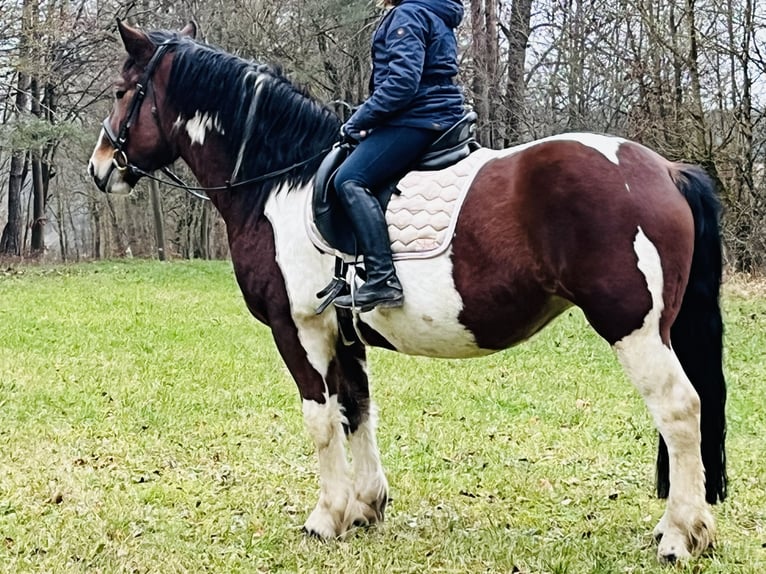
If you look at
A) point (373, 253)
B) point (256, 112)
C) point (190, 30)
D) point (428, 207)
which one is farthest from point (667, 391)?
point (190, 30)

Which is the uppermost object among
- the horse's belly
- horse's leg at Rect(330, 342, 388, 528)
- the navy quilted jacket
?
the navy quilted jacket

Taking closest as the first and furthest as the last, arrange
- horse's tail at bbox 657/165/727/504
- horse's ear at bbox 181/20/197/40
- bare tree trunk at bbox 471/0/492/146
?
horse's tail at bbox 657/165/727/504 < horse's ear at bbox 181/20/197/40 < bare tree trunk at bbox 471/0/492/146

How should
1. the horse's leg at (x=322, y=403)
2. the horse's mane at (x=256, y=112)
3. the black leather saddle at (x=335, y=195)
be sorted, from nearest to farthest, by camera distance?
the black leather saddle at (x=335, y=195)
the horse's leg at (x=322, y=403)
the horse's mane at (x=256, y=112)

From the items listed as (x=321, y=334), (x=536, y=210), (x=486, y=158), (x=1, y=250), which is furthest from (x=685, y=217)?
(x=1, y=250)

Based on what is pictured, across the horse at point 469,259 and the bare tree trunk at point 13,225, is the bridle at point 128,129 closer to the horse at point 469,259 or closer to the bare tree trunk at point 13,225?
the horse at point 469,259

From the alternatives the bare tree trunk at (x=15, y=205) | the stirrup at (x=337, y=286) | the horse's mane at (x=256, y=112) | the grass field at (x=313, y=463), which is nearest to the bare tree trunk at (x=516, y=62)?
the grass field at (x=313, y=463)

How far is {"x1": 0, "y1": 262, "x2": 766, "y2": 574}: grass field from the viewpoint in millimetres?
4004

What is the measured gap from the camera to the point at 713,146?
54.9 ft

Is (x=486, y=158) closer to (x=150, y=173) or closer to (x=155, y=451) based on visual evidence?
(x=150, y=173)

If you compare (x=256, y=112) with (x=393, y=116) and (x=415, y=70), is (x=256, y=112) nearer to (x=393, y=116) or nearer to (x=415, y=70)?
(x=393, y=116)

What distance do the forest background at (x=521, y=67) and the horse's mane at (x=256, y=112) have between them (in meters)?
9.66

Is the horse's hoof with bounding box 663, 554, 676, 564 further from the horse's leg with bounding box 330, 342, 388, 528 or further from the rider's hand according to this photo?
the rider's hand

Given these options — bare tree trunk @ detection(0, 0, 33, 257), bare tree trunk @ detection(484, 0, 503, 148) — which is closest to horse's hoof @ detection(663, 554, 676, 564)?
bare tree trunk @ detection(484, 0, 503, 148)

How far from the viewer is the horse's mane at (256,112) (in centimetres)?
438
